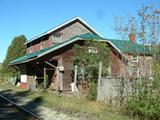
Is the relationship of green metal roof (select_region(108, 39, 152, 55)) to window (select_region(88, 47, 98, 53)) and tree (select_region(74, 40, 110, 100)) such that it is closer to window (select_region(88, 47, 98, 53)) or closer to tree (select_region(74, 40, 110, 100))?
tree (select_region(74, 40, 110, 100))

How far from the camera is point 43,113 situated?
1566cm

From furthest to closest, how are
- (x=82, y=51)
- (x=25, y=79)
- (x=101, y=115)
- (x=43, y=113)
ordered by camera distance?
(x=25, y=79)
(x=82, y=51)
(x=43, y=113)
(x=101, y=115)

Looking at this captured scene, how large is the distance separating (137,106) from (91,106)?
4142 millimetres

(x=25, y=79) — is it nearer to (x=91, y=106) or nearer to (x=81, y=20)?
(x=81, y=20)

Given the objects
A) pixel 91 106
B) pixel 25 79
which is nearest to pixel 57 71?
pixel 25 79

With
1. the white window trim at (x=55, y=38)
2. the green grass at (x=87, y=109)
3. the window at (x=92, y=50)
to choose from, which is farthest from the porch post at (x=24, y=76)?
the green grass at (x=87, y=109)

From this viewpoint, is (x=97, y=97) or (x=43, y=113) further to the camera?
(x=97, y=97)

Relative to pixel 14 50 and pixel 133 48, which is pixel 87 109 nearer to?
pixel 133 48

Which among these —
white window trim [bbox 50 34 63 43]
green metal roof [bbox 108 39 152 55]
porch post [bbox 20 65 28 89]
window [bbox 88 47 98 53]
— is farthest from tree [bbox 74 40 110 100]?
porch post [bbox 20 65 28 89]

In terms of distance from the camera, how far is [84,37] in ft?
102

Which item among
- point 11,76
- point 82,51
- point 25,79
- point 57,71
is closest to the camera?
point 82,51

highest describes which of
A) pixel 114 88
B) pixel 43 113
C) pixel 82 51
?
pixel 82 51

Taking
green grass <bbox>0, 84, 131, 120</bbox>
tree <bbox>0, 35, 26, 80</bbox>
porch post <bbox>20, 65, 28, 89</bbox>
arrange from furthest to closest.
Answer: tree <bbox>0, 35, 26, 80</bbox>
porch post <bbox>20, 65, 28, 89</bbox>
green grass <bbox>0, 84, 131, 120</bbox>

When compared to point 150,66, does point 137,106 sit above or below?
below
